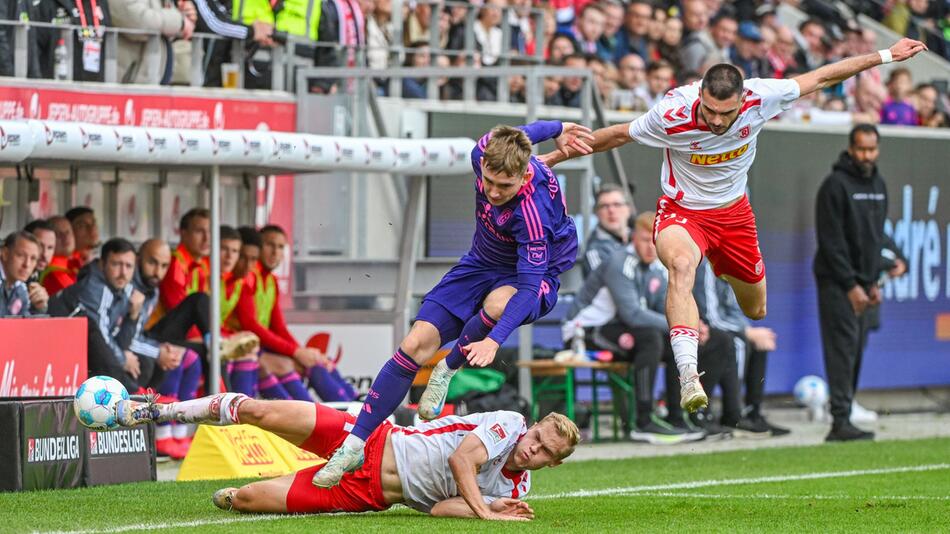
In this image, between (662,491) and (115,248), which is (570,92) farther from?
(662,491)

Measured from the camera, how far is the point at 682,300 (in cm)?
1019

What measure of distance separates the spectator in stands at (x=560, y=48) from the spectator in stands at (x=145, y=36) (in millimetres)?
5152

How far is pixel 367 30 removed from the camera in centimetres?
1731

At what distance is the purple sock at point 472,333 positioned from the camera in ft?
32.0

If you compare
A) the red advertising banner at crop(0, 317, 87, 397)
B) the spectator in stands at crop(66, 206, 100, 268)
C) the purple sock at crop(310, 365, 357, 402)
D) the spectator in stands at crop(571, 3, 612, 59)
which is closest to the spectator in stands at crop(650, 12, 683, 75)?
the spectator in stands at crop(571, 3, 612, 59)

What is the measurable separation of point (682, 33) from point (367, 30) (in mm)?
5125

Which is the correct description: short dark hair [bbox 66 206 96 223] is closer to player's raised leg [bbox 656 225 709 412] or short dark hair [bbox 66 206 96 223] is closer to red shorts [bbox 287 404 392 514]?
player's raised leg [bbox 656 225 709 412]

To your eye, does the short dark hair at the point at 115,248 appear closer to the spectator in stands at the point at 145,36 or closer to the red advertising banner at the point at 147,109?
the red advertising banner at the point at 147,109

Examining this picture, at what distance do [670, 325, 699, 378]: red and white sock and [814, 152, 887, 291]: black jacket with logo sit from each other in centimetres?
603

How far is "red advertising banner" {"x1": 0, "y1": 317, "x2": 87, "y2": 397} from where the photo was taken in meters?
11.6

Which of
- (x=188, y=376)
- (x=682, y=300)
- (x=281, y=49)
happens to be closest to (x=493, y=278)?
(x=682, y=300)

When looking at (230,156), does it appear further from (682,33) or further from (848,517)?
(682,33)

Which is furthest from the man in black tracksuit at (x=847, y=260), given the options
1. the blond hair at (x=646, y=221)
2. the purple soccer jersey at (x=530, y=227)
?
the purple soccer jersey at (x=530, y=227)

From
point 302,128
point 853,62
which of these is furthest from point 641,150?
point 853,62
